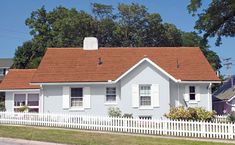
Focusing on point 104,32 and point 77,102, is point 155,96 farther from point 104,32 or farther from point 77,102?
point 104,32

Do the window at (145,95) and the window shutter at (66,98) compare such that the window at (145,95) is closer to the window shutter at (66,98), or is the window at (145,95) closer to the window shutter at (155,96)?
the window shutter at (155,96)

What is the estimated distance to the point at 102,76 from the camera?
33.8 metres

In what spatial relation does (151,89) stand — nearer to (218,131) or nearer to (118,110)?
(118,110)

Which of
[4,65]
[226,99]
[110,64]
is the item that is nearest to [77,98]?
[110,64]

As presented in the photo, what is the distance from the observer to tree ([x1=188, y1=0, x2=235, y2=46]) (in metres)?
29.9

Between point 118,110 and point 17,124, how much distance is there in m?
7.72

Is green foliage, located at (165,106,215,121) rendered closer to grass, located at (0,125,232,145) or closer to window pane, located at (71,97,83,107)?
grass, located at (0,125,232,145)

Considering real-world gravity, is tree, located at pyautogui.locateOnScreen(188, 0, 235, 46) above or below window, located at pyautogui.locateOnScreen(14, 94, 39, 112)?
above

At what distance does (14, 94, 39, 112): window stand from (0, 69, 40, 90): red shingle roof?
2.85 ft

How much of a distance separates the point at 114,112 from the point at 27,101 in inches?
375

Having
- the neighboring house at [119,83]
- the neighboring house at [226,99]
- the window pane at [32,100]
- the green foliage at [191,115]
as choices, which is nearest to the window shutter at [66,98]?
the neighboring house at [119,83]

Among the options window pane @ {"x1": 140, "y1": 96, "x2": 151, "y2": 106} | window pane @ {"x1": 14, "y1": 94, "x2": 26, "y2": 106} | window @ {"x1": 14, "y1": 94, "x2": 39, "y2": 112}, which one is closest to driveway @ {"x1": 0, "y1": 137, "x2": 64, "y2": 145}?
window pane @ {"x1": 140, "y1": 96, "x2": 151, "y2": 106}

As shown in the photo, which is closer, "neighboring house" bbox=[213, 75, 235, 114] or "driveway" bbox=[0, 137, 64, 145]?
"driveway" bbox=[0, 137, 64, 145]

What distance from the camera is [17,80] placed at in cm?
3881
